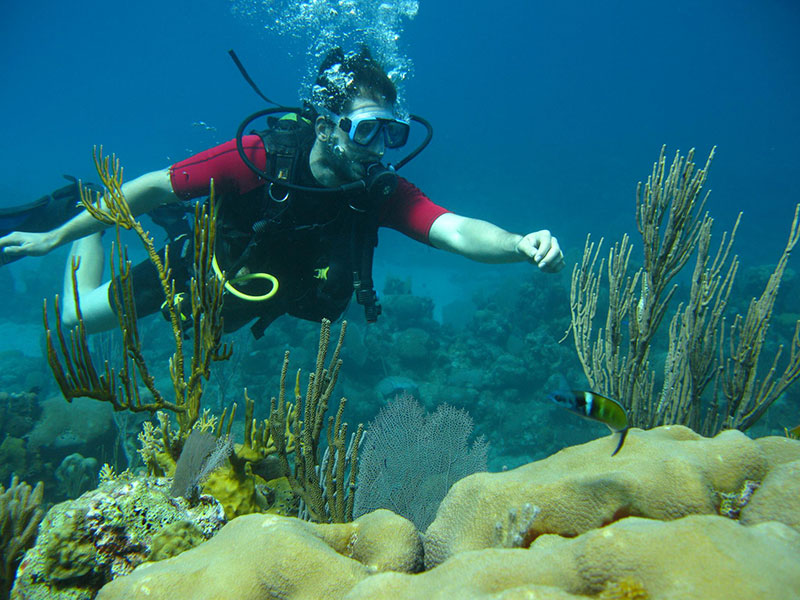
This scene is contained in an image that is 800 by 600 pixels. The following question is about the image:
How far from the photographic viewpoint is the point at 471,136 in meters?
63.8

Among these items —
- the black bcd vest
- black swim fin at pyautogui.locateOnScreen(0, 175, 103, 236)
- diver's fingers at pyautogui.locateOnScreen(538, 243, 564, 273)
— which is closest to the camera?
diver's fingers at pyautogui.locateOnScreen(538, 243, 564, 273)

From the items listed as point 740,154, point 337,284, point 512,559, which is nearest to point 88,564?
point 512,559

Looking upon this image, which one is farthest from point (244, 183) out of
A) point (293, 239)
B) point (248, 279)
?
point (248, 279)

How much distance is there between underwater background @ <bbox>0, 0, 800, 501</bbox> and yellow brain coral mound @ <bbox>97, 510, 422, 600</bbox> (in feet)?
30.1

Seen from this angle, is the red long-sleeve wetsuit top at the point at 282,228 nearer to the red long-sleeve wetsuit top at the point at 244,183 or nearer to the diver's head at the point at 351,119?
the red long-sleeve wetsuit top at the point at 244,183

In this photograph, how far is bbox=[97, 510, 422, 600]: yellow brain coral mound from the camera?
1291 mm

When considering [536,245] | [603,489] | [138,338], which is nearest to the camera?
[603,489]

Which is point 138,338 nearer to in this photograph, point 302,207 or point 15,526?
point 15,526

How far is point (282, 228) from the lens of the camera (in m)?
3.73

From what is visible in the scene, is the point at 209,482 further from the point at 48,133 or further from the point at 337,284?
the point at 48,133

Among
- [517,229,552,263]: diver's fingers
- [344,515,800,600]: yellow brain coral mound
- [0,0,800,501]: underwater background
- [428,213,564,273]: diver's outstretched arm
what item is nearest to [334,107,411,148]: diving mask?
[428,213,564,273]: diver's outstretched arm

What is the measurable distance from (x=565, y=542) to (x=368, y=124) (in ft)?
11.4

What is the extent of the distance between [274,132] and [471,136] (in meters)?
66.2

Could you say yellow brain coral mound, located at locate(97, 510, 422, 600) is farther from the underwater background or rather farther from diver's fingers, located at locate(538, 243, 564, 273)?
the underwater background
